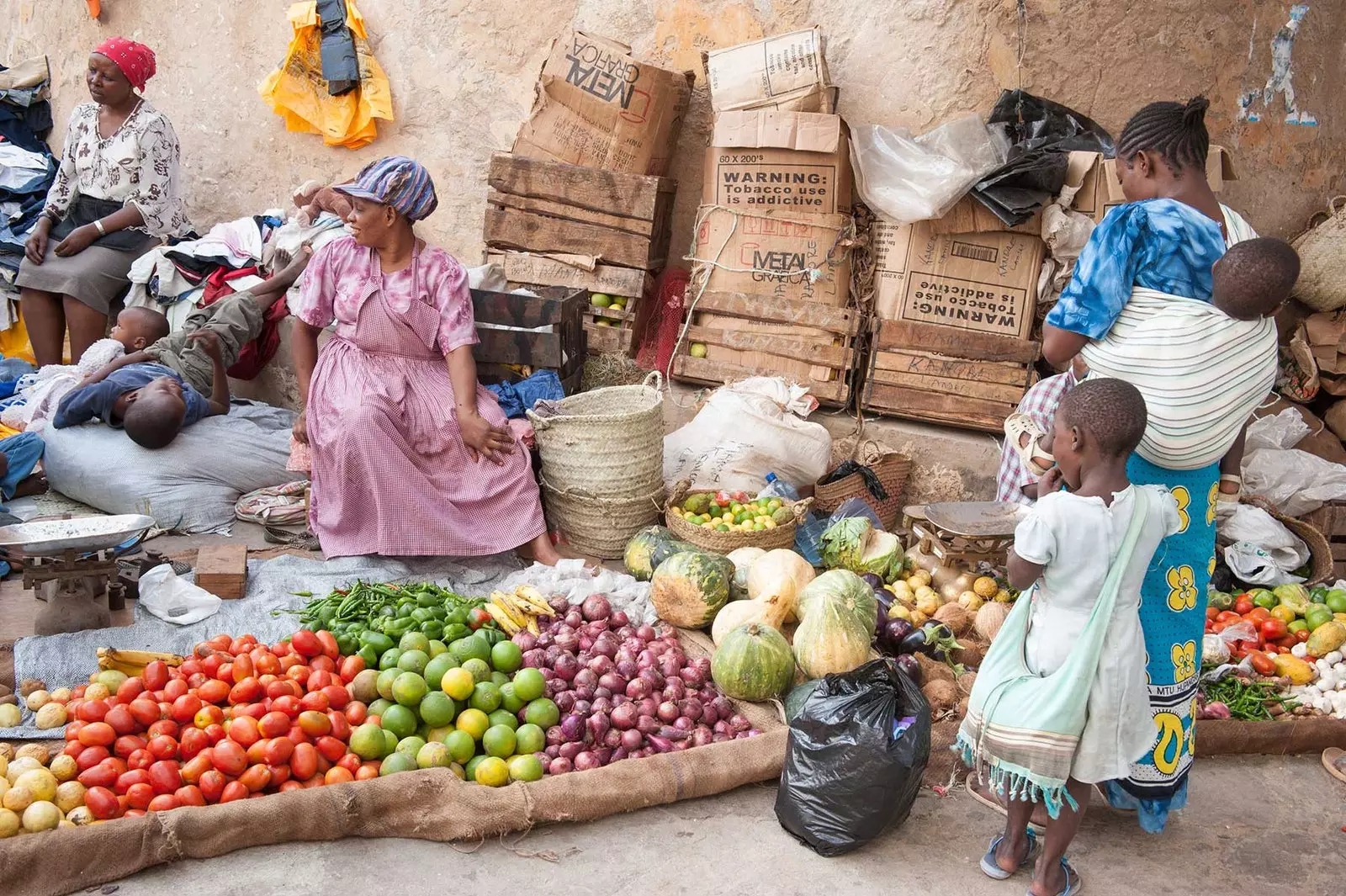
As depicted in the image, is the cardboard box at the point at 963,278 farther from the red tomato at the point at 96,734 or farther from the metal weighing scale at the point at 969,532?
the red tomato at the point at 96,734

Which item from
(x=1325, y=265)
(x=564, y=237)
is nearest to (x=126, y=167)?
(x=564, y=237)

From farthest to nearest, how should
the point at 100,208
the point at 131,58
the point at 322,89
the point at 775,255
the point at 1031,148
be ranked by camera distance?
the point at 322,89 < the point at 100,208 < the point at 131,58 < the point at 775,255 < the point at 1031,148

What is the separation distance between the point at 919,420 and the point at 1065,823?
10.1 feet

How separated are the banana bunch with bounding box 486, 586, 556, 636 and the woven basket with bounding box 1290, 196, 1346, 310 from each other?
14.5 ft

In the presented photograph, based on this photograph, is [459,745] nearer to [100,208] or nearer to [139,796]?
[139,796]

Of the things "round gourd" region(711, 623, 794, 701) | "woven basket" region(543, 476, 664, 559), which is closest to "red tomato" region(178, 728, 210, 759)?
"round gourd" region(711, 623, 794, 701)

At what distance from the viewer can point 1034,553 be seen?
2512 mm

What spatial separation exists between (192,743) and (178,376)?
2768 millimetres

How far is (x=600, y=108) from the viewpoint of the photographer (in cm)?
564

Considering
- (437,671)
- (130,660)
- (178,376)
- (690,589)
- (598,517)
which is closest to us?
(437,671)

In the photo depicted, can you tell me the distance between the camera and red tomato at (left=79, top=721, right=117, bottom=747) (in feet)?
9.63

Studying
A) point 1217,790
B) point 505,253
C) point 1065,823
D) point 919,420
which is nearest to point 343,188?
point 505,253

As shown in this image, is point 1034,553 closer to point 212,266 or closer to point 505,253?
point 505,253

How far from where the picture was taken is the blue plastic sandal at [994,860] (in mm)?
2936
